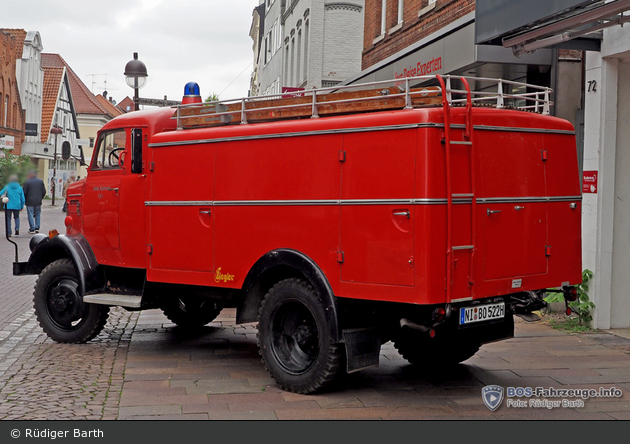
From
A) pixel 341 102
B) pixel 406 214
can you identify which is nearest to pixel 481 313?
pixel 406 214

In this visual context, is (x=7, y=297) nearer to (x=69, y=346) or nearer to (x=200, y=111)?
(x=69, y=346)

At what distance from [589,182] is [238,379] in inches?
202

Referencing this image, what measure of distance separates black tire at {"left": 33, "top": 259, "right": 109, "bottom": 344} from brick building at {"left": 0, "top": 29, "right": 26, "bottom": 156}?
45.0 m

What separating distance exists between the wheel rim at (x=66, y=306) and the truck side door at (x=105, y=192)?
1.79ft

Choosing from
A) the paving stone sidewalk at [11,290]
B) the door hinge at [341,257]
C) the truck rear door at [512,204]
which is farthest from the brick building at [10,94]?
the truck rear door at [512,204]

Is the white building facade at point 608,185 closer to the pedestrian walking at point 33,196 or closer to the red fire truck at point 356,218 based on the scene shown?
the red fire truck at point 356,218

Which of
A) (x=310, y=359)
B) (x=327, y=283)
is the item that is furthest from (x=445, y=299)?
(x=310, y=359)

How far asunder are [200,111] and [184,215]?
1008mm

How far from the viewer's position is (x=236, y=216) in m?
7.03

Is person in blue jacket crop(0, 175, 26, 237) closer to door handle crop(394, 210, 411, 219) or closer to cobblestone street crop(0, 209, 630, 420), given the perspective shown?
cobblestone street crop(0, 209, 630, 420)

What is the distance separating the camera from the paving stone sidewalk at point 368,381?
19.5 ft

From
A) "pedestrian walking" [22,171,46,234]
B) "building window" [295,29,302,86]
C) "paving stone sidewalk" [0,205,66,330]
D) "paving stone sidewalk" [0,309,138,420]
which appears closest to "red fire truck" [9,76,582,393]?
"paving stone sidewalk" [0,309,138,420]

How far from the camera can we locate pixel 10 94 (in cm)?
5441

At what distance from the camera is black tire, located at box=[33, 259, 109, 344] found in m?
8.62
